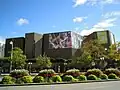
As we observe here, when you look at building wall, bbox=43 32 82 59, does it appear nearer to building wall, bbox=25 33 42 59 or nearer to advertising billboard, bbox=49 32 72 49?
advertising billboard, bbox=49 32 72 49

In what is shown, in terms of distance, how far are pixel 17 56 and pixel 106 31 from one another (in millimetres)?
47887

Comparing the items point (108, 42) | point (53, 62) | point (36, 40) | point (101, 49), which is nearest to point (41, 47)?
point (36, 40)

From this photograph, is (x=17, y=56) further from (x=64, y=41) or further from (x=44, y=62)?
(x=64, y=41)

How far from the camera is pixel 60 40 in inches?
4045

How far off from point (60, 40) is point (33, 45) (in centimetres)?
1612

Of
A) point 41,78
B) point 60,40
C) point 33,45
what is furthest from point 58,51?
point 41,78

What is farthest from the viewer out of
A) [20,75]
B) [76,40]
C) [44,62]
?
[76,40]

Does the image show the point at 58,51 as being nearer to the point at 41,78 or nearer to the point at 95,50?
the point at 95,50

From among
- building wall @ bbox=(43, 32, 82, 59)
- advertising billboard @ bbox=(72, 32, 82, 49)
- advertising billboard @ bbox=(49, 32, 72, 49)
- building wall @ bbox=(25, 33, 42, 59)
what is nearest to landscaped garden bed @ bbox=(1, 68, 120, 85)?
building wall @ bbox=(43, 32, 82, 59)

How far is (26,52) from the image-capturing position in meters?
112

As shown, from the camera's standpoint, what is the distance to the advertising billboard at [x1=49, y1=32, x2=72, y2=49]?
100931 millimetres

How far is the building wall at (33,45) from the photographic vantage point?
111 metres

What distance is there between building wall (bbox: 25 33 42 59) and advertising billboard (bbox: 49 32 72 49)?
8032 mm

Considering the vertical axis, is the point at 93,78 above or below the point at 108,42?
below
